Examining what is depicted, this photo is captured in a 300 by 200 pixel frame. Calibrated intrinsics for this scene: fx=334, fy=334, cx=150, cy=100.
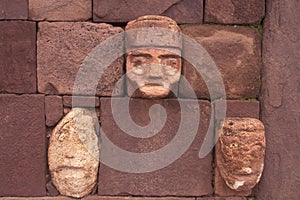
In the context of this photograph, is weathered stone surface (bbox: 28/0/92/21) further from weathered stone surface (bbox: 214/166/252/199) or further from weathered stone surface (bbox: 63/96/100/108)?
weathered stone surface (bbox: 214/166/252/199)

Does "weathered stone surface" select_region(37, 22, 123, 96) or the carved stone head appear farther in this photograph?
"weathered stone surface" select_region(37, 22, 123, 96)

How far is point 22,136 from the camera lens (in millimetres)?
2828

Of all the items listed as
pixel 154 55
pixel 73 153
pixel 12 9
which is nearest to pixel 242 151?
pixel 154 55

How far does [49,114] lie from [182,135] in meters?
1.15

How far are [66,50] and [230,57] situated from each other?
1401 millimetres

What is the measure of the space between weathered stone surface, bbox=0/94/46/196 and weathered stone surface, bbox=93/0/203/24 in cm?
89

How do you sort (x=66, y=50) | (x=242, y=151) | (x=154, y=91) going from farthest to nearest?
(x=66, y=50)
(x=154, y=91)
(x=242, y=151)

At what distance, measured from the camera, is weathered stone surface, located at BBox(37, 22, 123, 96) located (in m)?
2.81

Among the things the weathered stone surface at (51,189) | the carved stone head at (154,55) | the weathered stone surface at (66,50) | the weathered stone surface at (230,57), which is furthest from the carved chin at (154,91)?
the weathered stone surface at (51,189)

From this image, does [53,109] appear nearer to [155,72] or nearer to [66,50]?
[66,50]

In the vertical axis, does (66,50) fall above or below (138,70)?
above

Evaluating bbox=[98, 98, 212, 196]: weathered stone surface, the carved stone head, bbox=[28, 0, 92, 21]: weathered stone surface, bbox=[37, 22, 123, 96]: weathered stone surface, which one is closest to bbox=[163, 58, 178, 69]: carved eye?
the carved stone head

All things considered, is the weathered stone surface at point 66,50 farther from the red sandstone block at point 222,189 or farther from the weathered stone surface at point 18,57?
the red sandstone block at point 222,189

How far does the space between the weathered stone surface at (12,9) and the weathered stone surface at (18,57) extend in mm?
60
